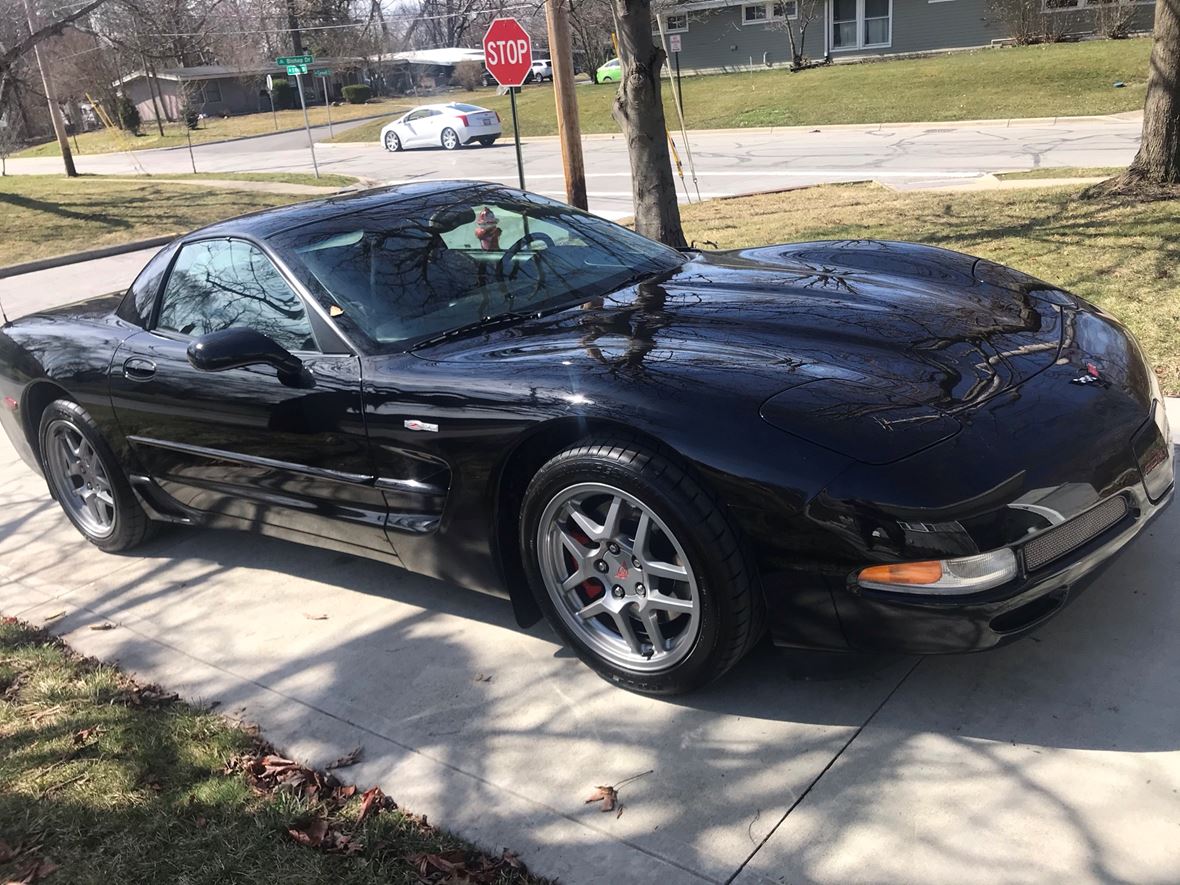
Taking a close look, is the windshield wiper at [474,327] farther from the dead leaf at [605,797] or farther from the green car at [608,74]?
the green car at [608,74]

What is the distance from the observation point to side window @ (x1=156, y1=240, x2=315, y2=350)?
371cm

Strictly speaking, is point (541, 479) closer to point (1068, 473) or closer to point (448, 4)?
point (1068, 473)

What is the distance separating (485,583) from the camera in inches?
129

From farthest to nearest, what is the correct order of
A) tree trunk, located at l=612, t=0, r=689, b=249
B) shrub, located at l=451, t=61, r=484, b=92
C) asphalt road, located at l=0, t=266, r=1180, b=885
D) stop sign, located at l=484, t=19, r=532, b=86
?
shrub, located at l=451, t=61, r=484, b=92 → stop sign, located at l=484, t=19, r=532, b=86 → tree trunk, located at l=612, t=0, r=689, b=249 → asphalt road, located at l=0, t=266, r=1180, b=885

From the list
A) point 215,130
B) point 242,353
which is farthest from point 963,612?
point 215,130

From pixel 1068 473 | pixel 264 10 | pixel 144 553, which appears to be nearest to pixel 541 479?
pixel 1068 473

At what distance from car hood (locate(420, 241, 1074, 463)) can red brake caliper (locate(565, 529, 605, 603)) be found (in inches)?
20.0

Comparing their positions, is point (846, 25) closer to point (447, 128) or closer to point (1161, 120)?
point (447, 128)

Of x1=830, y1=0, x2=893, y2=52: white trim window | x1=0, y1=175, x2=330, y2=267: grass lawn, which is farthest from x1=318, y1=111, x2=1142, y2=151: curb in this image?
x1=830, y1=0, x2=893, y2=52: white trim window

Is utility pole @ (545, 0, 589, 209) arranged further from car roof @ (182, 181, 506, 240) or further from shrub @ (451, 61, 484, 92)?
shrub @ (451, 61, 484, 92)

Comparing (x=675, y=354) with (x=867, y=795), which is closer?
(x=867, y=795)

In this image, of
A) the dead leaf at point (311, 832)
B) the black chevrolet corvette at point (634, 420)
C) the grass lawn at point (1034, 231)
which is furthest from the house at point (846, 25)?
the dead leaf at point (311, 832)

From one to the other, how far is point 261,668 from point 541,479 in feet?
4.55

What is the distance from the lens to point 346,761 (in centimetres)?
298
